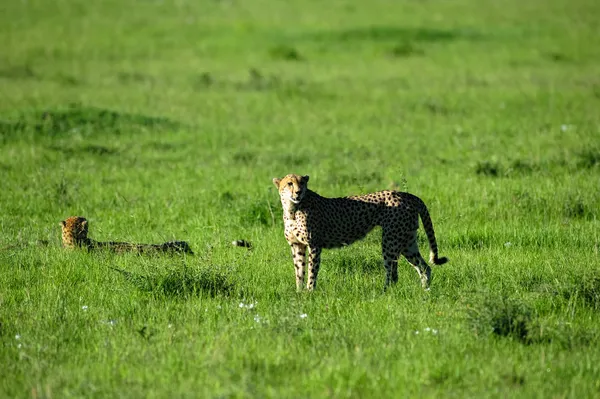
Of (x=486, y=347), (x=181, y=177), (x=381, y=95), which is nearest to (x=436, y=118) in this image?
(x=381, y=95)

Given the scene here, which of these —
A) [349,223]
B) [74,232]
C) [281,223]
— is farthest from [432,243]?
[74,232]

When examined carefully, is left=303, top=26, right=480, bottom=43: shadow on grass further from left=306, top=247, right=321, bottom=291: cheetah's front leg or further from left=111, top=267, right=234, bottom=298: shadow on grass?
left=111, top=267, right=234, bottom=298: shadow on grass

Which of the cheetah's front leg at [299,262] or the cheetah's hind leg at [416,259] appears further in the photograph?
the cheetah's hind leg at [416,259]

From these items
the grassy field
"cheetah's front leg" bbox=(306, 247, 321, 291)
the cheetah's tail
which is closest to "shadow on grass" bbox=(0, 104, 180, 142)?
the grassy field

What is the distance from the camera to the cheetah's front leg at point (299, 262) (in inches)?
321

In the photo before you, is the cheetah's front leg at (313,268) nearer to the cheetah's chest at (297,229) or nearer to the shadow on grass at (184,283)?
the cheetah's chest at (297,229)

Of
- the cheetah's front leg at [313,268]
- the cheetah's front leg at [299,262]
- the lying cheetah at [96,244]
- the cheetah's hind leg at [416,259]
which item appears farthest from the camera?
the lying cheetah at [96,244]

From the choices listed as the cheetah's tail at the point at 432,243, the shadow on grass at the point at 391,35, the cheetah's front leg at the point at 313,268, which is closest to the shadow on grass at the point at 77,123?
the cheetah's front leg at the point at 313,268

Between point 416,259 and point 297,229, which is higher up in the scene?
point 297,229

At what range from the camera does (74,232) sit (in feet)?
31.3

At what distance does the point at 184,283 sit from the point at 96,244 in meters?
2.08

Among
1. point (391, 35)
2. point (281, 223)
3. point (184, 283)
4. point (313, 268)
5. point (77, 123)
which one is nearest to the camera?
point (184, 283)

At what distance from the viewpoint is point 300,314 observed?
7.05m

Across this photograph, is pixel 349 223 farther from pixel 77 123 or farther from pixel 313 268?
pixel 77 123
